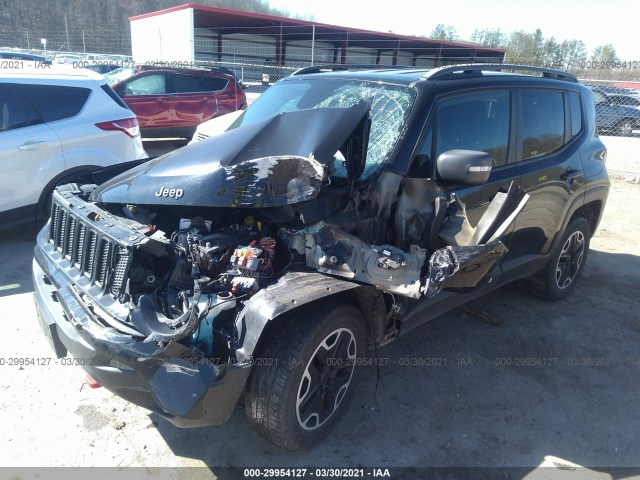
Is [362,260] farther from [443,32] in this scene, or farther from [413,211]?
[443,32]

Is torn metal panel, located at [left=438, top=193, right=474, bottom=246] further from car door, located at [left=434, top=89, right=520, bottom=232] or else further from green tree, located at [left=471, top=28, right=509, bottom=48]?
green tree, located at [left=471, top=28, right=509, bottom=48]

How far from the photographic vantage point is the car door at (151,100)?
10.4m

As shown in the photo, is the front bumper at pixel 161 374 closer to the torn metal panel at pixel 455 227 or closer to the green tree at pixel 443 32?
the torn metal panel at pixel 455 227

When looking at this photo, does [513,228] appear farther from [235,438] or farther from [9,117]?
[9,117]

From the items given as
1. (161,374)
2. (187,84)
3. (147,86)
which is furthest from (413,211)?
(187,84)

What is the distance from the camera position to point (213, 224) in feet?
9.78

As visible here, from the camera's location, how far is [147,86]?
10617 millimetres

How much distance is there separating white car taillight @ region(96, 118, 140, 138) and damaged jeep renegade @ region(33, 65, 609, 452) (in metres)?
2.35

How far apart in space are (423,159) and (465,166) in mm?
410

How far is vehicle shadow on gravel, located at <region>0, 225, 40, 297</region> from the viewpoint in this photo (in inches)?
171

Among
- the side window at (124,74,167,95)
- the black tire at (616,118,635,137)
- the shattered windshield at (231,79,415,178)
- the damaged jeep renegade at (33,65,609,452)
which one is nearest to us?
the damaged jeep renegade at (33,65,609,452)

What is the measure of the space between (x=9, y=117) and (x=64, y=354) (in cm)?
346

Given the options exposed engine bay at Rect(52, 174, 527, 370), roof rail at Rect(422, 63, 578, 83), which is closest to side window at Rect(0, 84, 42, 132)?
exposed engine bay at Rect(52, 174, 527, 370)

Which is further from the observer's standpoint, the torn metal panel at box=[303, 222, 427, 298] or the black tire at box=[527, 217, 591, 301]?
the black tire at box=[527, 217, 591, 301]
